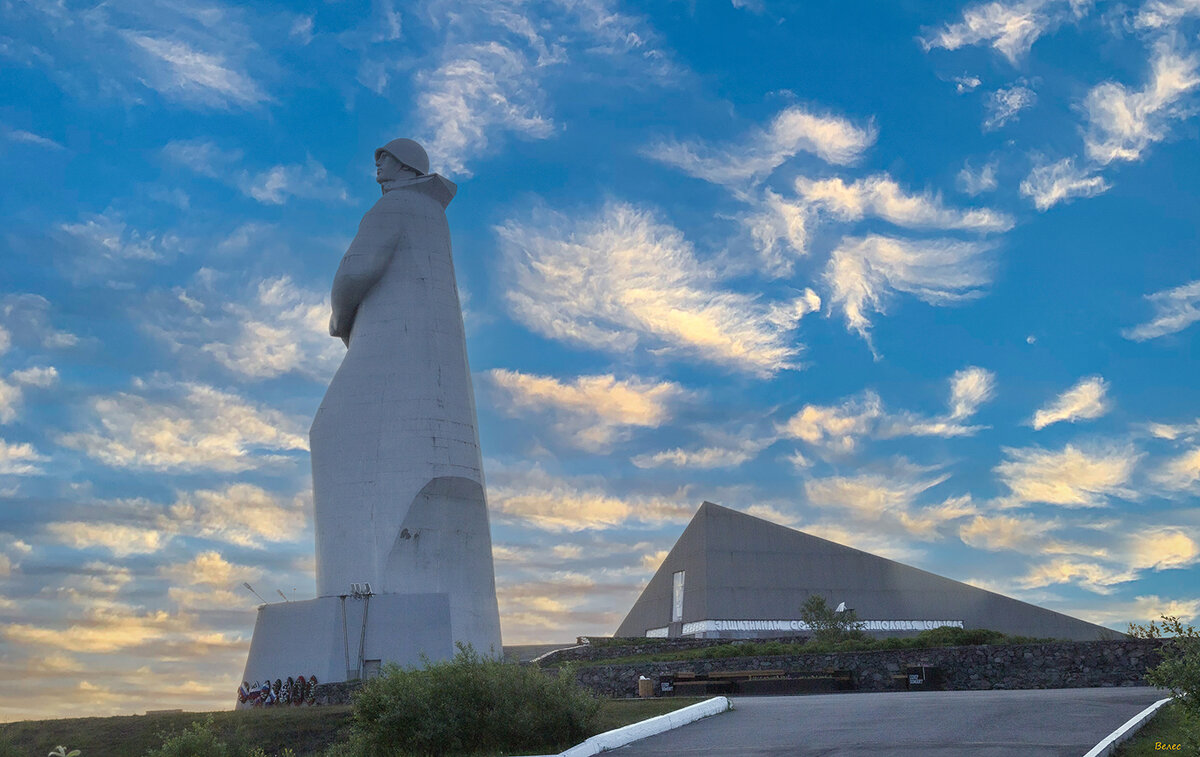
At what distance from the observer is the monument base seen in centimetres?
2178

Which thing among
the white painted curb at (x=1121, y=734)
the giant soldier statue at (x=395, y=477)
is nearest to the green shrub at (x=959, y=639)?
the giant soldier statue at (x=395, y=477)

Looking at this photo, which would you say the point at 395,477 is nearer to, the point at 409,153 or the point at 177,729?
the point at 177,729

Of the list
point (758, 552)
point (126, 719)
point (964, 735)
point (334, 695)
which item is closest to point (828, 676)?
point (334, 695)

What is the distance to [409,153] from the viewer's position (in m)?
28.0

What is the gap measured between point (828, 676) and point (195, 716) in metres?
12.8

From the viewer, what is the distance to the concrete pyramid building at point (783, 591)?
120ft

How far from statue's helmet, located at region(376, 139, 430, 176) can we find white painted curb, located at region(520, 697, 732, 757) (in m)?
18.1

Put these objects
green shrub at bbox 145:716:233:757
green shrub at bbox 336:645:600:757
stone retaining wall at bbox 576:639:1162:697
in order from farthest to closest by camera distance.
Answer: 1. stone retaining wall at bbox 576:639:1162:697
2. green shrub at bbox 145:716:233:757
3. green shrub at bbox 336:645:600:757

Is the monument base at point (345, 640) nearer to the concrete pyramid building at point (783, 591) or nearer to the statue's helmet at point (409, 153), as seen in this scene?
the statue's helmet at point (409, 153)

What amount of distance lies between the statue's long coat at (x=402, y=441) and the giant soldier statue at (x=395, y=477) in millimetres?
31

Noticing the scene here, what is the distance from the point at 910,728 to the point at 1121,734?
2135 mm

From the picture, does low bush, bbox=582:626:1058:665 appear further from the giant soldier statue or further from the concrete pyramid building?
the concrete pyramid building

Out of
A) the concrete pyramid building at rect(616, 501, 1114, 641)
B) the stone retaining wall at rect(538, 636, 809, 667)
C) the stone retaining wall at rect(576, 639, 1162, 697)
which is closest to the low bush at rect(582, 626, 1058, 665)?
the stone retaining wall at rect(576, 639, 1162, 697)

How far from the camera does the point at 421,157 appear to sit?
2819 centimetres
